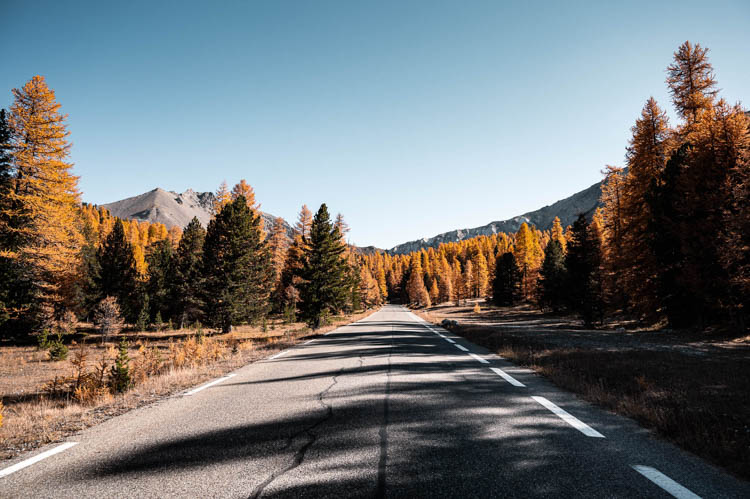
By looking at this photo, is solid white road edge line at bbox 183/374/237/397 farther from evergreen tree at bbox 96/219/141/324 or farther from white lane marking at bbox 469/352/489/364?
evergreen tree at bbox 96/219/141/324

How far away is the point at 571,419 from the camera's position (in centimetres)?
448

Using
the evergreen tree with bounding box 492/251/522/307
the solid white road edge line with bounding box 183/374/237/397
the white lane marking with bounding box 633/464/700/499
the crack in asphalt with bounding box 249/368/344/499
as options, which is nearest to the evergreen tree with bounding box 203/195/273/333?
the solid white road edge line with bounding box 183/374/237/397

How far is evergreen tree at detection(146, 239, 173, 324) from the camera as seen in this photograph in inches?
1688

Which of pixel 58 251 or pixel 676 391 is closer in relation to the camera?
pixel 676 391

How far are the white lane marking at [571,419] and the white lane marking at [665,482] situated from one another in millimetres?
891

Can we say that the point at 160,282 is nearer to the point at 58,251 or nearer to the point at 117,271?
the point at 117,271

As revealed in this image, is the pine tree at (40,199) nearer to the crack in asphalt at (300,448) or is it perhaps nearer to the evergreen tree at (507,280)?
the crack in asphalt at (300,448)

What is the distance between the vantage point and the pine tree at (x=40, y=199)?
77.7 feet

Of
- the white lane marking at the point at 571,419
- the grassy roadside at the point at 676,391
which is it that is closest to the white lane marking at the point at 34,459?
the white lane marking at the point at 571,419

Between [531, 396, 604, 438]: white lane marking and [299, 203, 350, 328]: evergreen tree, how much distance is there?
2139cm

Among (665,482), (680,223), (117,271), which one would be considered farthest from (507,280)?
A: (665,482)

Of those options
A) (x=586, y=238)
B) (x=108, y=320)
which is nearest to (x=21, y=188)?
(x=108, y=320)

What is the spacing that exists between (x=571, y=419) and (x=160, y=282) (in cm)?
4968

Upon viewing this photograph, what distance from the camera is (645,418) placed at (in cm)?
448
